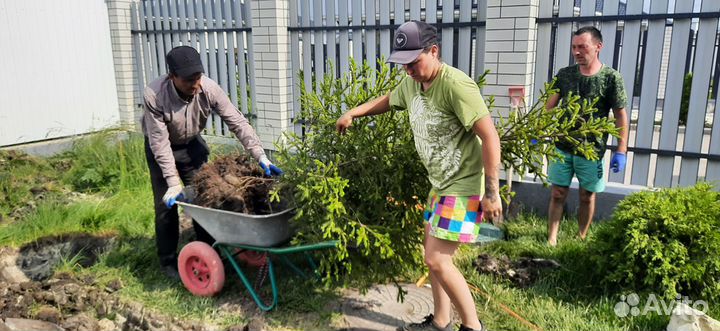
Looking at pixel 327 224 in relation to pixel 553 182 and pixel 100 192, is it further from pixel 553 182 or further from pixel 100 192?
pixel 100 192

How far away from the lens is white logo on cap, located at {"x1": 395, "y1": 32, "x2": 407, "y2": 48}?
2.61 m

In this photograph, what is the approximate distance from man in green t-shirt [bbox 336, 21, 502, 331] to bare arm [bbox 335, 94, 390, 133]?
0.19 meters

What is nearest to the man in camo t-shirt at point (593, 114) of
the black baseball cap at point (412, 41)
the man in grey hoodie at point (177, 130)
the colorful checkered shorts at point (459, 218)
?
the colorful checkered shorts at point (459, 218)

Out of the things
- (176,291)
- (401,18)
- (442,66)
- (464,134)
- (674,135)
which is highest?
(401,18)

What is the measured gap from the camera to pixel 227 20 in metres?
7.40

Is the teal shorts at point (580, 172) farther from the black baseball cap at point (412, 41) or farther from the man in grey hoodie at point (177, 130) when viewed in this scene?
the man in grey hoodie at point (177, 130)

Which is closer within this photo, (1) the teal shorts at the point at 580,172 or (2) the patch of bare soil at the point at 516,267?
(2) the patch of bare soil at the point at 516,267

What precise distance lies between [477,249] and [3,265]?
12.2 ft

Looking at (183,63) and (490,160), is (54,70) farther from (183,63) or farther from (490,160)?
(490,160)

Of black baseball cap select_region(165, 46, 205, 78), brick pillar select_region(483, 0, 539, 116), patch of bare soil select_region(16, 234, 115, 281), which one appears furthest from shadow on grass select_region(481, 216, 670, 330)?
patch of bare soil select_region(16, 234, 115, 281)

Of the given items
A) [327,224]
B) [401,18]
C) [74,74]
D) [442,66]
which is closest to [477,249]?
[327,224]

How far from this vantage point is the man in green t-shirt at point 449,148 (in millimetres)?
2562

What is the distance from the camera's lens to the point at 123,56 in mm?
8516

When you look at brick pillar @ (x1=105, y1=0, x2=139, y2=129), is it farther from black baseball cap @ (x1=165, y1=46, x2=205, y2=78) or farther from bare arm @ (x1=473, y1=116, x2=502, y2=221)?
bare arm @ (x1=473, y1=116, x2=502, y2=221)
